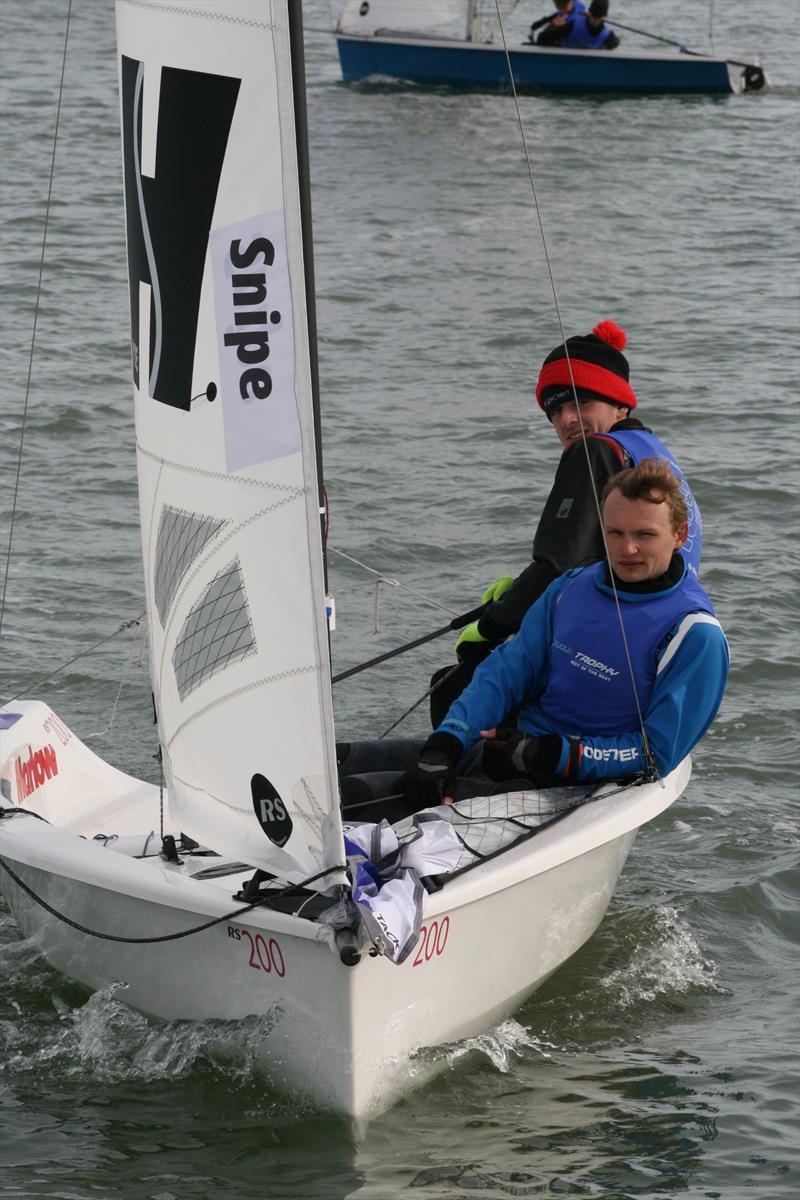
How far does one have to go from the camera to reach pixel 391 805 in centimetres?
371

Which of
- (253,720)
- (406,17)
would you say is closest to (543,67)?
(406,17)

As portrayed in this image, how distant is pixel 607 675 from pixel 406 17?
1539 cm

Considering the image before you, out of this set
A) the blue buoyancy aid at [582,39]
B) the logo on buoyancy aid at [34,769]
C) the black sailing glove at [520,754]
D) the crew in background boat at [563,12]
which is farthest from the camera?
the blue buoyancy aid at [582,39]

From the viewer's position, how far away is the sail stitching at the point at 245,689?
2.96 meters

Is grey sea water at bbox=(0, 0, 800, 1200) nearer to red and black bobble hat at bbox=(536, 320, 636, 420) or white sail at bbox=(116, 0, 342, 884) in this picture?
white sail at bbox=(116, 0, 342, 884)

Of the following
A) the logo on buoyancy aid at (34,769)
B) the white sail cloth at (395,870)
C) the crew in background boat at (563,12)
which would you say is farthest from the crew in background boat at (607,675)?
the crew in background boat at (563,12)

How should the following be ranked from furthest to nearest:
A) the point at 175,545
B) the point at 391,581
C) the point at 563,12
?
the point at 563,12 < the point at 391,581 < the point at 175,545

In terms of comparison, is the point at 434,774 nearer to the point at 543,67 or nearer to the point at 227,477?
the point at 227,477

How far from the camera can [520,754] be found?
11.8 ft

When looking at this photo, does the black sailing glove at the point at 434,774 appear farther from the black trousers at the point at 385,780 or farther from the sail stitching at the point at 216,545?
the sail stitching at the point at 216,545

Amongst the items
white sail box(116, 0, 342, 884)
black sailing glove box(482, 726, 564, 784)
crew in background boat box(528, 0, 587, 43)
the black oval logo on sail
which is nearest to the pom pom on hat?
black sailing glove box(482, 726, 564, 784)

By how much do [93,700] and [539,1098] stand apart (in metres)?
2.75

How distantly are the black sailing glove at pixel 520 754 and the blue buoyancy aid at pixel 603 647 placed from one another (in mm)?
90

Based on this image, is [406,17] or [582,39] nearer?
[582,39]
